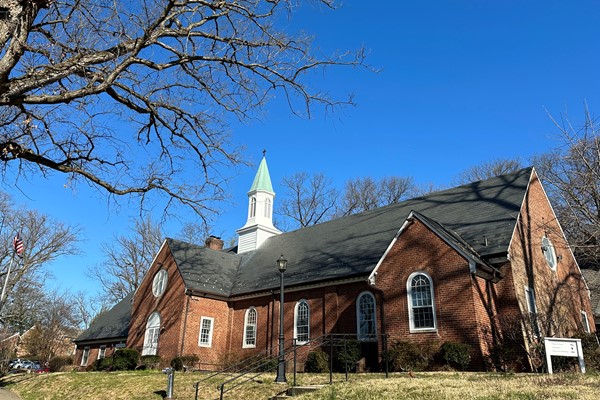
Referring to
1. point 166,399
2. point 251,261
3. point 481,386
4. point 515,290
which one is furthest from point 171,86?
point 251,261

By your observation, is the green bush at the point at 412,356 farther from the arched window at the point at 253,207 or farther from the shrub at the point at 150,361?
the arched window at the point at 253,207

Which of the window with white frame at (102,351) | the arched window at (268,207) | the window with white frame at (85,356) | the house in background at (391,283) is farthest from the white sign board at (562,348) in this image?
the window with white frame at (85,356)

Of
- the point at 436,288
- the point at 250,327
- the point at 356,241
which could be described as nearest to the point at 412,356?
the point at 436,288

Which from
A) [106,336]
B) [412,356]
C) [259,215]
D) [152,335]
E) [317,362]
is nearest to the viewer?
[412,356]

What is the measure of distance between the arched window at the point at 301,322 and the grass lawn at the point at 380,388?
617cm

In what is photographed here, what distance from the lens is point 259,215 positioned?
33188mm

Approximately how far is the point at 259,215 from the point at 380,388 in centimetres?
2361

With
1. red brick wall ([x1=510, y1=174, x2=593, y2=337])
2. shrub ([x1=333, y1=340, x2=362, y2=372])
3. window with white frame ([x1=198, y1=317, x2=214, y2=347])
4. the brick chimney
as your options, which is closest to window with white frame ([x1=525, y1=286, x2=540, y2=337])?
red brick wall ([x1=510, y1=174, x2=593, y2=337])

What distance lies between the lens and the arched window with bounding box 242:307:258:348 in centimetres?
2431

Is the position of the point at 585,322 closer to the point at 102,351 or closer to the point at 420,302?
the point at 420,302

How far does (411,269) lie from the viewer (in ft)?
55.7

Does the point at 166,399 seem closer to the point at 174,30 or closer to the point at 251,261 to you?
the point at 174,30

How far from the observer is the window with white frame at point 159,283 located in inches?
1060

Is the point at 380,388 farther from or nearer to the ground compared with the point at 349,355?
nearer to the ground
